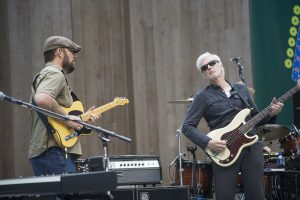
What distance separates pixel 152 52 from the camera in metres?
11.1

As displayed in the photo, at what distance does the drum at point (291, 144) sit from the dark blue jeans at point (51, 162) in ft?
14.7

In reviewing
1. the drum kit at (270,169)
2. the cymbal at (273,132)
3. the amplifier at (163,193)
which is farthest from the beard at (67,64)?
the cymbal at (273,132)

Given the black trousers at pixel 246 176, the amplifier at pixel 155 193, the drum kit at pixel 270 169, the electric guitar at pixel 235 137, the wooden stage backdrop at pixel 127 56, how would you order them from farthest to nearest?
the wooden stage backdrop at pixel 127 56 < the drum kit at pixel 270 169 < the amplifier at pixel 155 193 < the electric guitar at pixel 235 137 < the black trousers at pixel 246 176

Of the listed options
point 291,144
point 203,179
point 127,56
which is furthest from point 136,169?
point 127,56

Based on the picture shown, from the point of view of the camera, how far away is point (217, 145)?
6.55m

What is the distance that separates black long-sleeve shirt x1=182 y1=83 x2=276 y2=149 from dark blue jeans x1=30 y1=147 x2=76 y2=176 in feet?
4.98

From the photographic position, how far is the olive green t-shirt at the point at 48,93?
578cm

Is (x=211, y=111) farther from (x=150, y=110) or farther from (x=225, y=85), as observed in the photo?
(x=150, y=110)

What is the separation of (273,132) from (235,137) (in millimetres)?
3042

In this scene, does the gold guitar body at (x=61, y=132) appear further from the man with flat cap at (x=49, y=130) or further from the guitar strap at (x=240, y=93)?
the guitar strap at (x=240, y=93)

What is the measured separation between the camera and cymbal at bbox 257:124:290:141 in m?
9.41

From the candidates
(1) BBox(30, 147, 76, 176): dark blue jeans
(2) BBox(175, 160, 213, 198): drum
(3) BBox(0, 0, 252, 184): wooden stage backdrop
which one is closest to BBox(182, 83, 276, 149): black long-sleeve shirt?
(1) BBox(30, 147, 76, 176): dark blue jeans

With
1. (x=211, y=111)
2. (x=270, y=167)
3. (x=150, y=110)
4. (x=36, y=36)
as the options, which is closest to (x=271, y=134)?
(x=270, y=167)

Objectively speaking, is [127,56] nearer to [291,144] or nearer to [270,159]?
[270,159]
